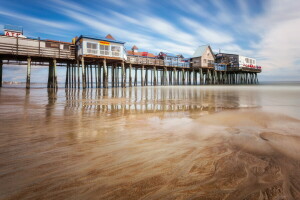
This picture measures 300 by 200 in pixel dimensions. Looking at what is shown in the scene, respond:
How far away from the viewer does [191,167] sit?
1.61 metres

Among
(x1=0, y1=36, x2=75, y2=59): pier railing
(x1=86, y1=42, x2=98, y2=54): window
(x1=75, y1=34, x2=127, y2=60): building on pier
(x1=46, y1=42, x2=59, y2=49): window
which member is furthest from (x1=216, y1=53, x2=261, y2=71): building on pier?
(x1=46, y1=42, x2=59, y2=49): window

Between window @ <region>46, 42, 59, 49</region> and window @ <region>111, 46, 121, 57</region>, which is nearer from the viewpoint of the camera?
window @ <region>46, 42, 59, 49</region>

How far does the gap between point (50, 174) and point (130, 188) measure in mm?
742

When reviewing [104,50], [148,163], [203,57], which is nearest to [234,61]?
[203,57]

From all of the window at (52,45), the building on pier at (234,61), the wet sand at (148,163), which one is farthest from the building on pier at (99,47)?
the building on pier at (234,61)

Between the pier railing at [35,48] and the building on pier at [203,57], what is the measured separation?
3171 cm

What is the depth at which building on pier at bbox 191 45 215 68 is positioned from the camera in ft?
143

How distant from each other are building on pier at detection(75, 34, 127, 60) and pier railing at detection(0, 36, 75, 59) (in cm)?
169

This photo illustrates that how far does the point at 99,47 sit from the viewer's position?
22781mm

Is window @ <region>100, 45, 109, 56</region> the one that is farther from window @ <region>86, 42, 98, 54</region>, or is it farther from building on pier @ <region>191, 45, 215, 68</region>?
building on pier @ <region>191, 45, 215, 68</region>

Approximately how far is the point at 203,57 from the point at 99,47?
99.5 feet

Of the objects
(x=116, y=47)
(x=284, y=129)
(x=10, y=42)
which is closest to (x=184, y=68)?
(x=116, y=47)

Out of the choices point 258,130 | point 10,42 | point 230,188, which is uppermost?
point 10,42

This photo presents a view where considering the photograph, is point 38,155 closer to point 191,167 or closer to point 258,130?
point 191,167
